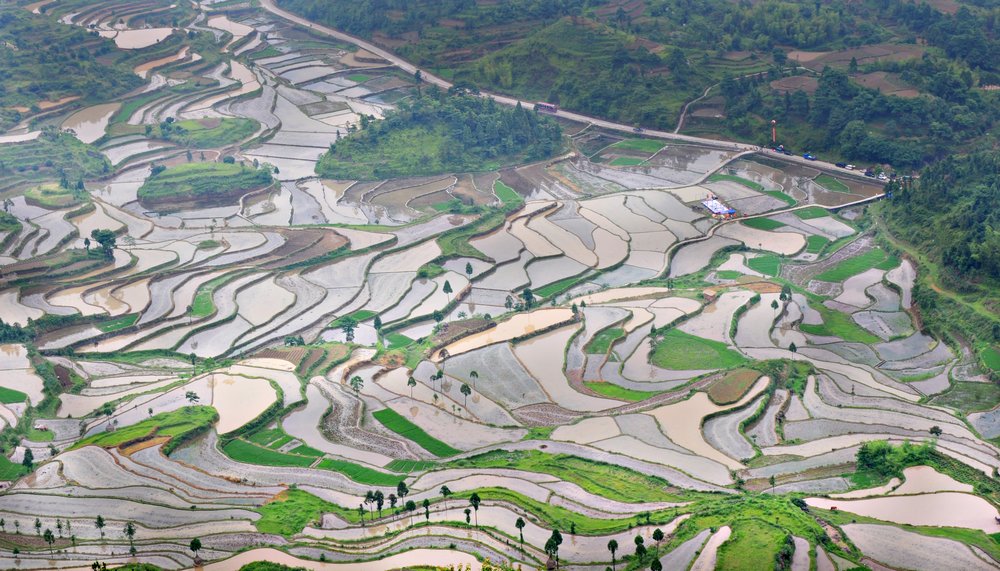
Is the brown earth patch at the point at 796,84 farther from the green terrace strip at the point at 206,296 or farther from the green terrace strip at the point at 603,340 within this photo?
the green terrace strip at the point at 206,296

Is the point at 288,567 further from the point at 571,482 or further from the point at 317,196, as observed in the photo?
the point at 317,196

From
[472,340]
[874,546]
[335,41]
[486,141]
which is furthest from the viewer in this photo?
[335,41]

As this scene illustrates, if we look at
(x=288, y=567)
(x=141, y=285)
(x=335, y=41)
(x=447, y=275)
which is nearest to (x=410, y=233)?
(x=447, y=275)

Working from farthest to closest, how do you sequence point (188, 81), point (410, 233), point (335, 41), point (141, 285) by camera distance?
point (335, 41) < point (188, 81) < point (410, 233) < point (141, 285)

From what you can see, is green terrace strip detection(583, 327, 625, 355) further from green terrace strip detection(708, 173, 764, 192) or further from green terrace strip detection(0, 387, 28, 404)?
green terrace strip detection(0, 387, 28, 404)

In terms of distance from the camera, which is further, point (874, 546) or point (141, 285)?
point (141, 285)

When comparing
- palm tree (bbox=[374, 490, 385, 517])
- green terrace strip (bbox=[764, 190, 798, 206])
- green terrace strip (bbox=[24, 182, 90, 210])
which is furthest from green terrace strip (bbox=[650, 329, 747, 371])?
green terrace strip (bbox=[24, 182, 90, 210])

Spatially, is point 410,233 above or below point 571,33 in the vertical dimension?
below
